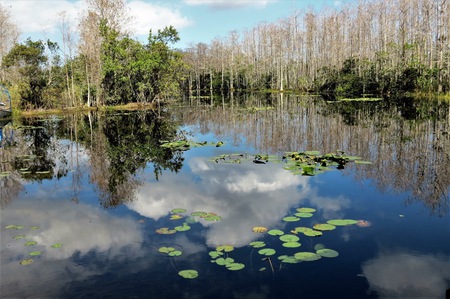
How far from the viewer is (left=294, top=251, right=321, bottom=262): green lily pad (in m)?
4.46

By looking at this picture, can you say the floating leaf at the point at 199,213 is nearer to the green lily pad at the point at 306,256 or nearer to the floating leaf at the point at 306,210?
the floating leaf at the point at 306,210

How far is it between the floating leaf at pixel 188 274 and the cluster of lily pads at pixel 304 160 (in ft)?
16.5

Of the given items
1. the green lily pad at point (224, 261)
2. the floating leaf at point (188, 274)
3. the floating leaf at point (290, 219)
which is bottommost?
the floating leaf at point (188, 274)

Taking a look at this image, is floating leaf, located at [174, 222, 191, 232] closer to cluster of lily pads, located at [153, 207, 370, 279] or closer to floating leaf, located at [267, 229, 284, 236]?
cluster of lily pads, located at [153, 207, 370, 279]

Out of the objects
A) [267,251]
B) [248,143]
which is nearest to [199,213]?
[267,251]

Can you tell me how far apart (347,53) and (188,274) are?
225 feet

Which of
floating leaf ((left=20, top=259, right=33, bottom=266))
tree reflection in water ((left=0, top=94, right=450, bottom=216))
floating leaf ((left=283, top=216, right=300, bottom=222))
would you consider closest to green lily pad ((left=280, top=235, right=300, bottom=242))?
floating leaf ((left=283, top=216, right=300, bottom=222))

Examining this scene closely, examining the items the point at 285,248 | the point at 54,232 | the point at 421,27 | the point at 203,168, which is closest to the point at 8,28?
the point at 203,168

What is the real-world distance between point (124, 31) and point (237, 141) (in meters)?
24.8

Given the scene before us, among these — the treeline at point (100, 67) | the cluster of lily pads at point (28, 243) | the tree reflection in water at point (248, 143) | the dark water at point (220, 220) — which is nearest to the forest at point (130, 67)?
the treeline at point (100, 67)

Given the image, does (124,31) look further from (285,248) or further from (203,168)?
(285,248)

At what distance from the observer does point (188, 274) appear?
4.20 meters

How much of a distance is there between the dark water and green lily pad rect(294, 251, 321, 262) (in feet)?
0.22

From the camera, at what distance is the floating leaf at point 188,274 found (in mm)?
4157
